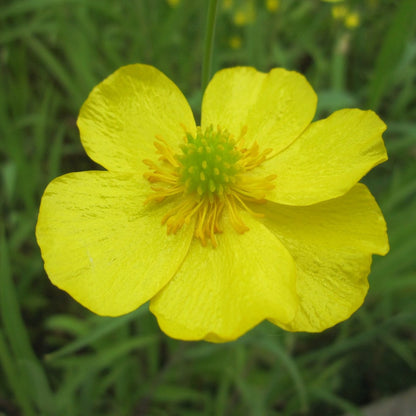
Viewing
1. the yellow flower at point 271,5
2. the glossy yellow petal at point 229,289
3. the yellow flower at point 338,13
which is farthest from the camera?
the yellow flower at point 338,13

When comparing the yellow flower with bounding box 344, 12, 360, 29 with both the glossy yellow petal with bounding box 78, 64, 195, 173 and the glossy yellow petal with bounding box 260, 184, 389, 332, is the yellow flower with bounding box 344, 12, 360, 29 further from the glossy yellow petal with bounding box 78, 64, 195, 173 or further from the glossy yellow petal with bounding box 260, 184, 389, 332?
the glossy yellow petal with bounding box 260, 184, 389, 332

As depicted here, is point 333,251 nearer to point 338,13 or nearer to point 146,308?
point 146,308

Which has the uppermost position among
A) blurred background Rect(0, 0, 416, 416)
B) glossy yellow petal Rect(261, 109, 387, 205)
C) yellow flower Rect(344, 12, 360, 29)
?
glossy yellow petal Rect(261, 109, 387, 205)

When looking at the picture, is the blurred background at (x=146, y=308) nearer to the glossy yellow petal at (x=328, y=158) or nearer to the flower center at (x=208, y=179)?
the flower center at (x=208, y=179)

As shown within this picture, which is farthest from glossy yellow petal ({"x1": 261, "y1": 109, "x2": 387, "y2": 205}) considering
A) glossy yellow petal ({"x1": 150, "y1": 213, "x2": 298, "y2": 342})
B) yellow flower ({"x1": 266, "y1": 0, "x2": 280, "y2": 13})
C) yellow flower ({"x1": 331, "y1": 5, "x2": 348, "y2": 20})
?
yellow flower ({"x1": 331, "y1": 5, "x2": 348, "y2": 20})

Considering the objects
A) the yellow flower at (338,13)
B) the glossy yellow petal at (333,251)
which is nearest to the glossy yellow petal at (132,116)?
the glossy yellow petal at (333,251)

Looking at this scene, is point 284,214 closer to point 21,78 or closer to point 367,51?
point 21,78
